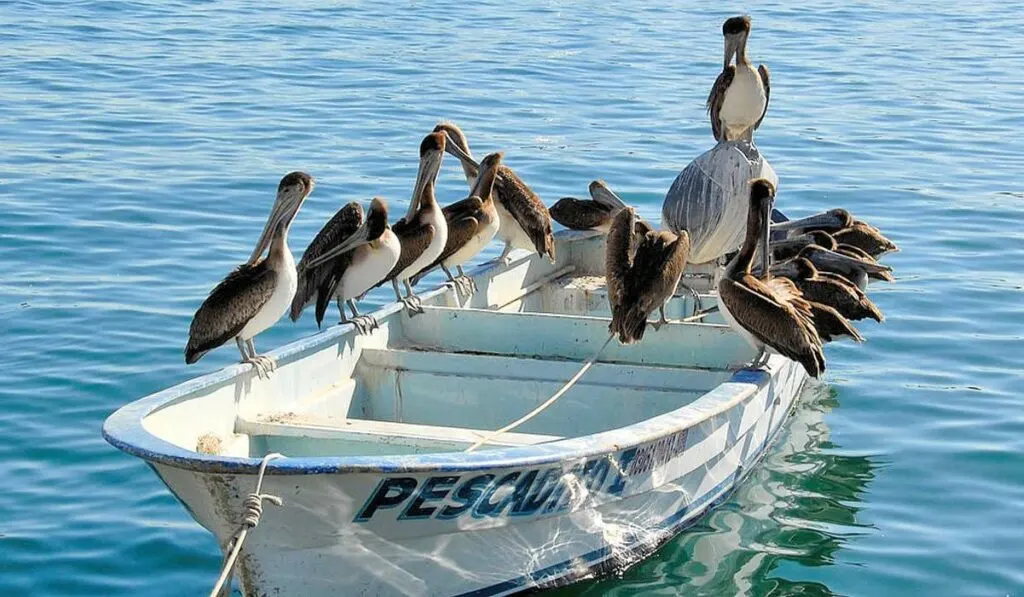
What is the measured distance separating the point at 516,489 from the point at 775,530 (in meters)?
2.42

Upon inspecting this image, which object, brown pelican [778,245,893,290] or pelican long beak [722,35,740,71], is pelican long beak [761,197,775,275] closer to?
brown pelican [778,245,893,290]

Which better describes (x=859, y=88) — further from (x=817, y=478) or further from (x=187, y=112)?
(x=817, y=478)

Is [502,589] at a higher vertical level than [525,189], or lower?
lower

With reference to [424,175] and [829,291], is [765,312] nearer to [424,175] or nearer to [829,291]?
[829,291]

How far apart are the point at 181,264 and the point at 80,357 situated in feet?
8.81

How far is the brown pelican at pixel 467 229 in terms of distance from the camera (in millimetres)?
10484

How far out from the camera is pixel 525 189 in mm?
11141

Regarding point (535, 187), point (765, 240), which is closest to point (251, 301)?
point (765, 240)

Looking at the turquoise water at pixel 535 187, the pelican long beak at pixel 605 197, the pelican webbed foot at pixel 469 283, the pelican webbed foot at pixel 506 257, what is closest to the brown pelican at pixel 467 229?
the pelican webbed foot at pixel 469 283

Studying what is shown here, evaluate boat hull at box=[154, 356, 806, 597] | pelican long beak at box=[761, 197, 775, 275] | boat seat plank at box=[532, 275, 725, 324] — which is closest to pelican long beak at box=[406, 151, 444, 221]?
boat seat plank at box=[532, 275, 725, 324]

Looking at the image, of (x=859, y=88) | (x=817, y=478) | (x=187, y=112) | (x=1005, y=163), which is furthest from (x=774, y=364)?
(x=859, y=88)

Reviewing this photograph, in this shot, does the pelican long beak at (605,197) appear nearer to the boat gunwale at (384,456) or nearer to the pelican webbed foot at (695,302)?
the pelican webbed foot at (695,302)

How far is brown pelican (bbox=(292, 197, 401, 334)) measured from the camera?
9.12 metres

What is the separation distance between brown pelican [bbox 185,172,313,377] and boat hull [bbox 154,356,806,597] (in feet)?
4.54
